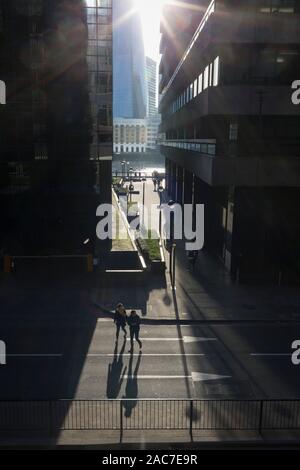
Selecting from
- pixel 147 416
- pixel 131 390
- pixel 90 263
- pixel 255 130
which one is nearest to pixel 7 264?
pixel 90 263

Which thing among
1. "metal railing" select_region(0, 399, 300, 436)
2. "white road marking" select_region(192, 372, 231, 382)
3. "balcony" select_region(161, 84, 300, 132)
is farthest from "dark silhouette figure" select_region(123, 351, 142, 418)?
"balcony" select_region(161, 84, 300, 132)

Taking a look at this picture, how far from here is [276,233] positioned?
21.7 metres

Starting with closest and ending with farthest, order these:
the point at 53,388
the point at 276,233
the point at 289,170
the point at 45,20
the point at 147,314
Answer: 1. the point at 53,388
2. the point at 147,314
3. the point at 289,170
4. the point at 276,233
5. the point at 45,20

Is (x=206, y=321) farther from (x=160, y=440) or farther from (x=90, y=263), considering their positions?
(x=160, y=440)

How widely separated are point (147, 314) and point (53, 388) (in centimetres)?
604

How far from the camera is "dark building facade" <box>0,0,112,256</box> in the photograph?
77.9 feet

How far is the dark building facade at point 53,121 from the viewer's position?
77.9 ft

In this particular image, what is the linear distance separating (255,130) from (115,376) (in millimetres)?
14001

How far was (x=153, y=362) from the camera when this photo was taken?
13570 mm

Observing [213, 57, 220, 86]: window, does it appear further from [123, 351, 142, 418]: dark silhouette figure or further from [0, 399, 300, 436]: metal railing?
[0, 399, 300, 436]: metal railing

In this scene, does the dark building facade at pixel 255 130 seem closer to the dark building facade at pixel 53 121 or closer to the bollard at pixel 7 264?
the dark building facade at pixel 53 121

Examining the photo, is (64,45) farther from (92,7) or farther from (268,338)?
(268,338)

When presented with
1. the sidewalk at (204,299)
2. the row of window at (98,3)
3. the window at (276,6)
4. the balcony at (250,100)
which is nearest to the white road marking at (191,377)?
the sidewalk at (204,299)
